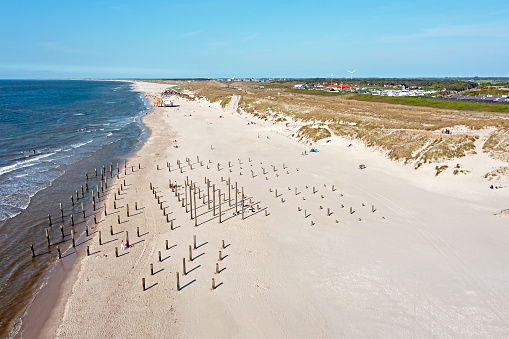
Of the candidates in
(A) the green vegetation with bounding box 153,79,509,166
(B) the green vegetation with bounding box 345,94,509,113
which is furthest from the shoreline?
(B) the green vegetation with bounding box 345,94,509,113

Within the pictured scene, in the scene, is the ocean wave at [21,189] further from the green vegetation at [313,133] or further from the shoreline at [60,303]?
the green vegetation at [313,133]

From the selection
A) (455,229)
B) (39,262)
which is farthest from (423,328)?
(39,262)

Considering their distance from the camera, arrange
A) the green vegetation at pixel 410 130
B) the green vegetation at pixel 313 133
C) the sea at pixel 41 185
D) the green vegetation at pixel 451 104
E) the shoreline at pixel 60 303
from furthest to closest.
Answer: the green vegetation at pixel 451 104, the green vegetation at pixel 313 133, the green vegetation at pixel 410 130, the sea at pixel 41 185, the shoreline at pixel 60 303

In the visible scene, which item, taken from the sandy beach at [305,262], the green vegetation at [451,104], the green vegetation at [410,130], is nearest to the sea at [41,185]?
the sandy beach at [305,262]

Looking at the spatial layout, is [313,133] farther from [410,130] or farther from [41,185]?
[41,185]

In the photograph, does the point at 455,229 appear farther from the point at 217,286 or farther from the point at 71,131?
the point at 71,131

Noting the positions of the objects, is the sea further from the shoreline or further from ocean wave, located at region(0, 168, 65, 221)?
the shoreline
